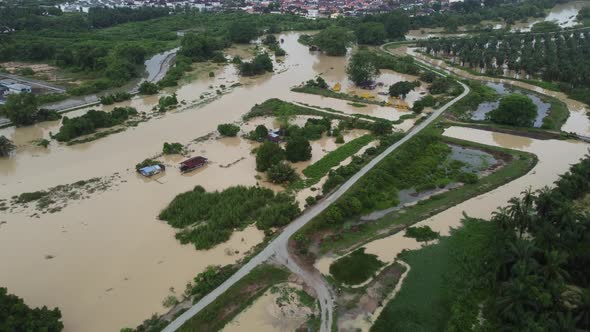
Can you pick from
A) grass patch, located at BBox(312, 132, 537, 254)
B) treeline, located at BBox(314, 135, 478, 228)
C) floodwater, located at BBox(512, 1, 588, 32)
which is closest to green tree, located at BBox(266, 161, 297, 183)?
treeline, located at BBox(314, 135, 478, 228)

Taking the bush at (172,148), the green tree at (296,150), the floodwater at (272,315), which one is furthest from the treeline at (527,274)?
the bush at (172,148)

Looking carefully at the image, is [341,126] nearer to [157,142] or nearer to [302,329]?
[157,142]

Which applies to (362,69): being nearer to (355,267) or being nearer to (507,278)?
(355,267)

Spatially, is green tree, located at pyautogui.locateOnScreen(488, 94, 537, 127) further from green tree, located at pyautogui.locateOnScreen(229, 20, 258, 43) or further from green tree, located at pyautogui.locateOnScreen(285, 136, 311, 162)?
green tree, located at pyautogui.locateOnScreen(229, 20, 258, 43)

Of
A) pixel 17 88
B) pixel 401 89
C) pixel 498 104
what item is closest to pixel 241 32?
pixel 17 88

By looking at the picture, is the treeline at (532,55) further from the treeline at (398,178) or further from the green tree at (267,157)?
the green tree at (267,157)

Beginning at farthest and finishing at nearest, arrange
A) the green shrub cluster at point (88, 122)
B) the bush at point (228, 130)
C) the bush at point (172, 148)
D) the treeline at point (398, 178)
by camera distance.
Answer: the bush at point (228, 130) → the green shrub cluster at point (88, 122) → the bush at point (172, 148) → the treeline at point (398, 178)
